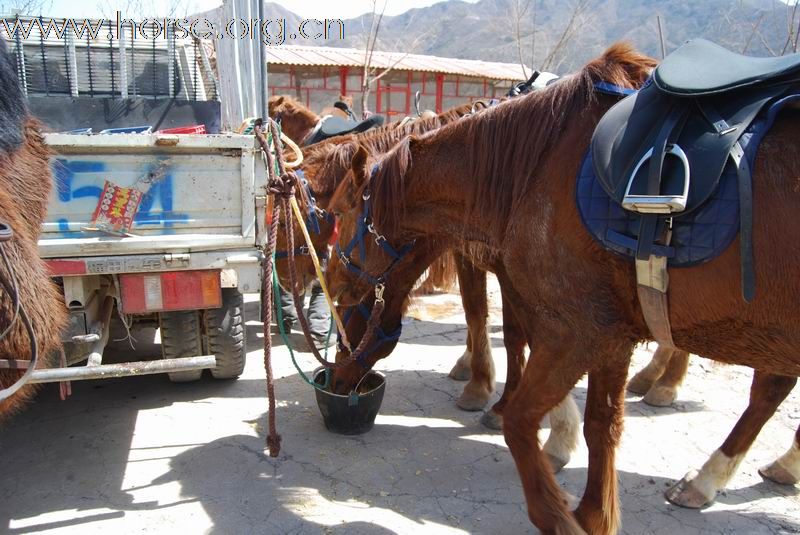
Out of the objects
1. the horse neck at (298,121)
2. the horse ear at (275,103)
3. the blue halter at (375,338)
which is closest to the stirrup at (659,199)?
the blue halter at (375,338)

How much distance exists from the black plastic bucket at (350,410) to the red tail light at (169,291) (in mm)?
912

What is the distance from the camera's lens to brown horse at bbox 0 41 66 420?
1862 millimetres

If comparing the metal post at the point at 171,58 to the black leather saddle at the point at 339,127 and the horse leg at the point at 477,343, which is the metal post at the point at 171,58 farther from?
the horse leg at the point at 477,343

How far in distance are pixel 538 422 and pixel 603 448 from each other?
48 cm

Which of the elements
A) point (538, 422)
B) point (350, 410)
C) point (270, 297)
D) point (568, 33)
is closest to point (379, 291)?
point (270, 297)

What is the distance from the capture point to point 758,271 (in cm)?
185

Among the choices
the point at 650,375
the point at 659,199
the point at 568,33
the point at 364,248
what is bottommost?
the point at 650,375

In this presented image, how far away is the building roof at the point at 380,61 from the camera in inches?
643

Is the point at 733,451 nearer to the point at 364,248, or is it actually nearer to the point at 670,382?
the point at 670,382

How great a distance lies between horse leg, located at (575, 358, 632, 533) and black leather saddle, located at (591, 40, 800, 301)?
0.88m

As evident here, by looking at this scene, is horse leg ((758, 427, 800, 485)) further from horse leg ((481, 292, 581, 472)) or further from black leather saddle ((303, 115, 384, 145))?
black leather saddle ((303, 115, 384, 145))

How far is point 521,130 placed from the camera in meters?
2.52

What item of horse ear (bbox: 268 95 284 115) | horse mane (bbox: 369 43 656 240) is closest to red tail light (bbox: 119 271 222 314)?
horse mane (bbox: 369 43 656 240)

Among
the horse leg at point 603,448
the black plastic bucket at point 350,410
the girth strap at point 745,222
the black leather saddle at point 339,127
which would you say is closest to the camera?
the girth strap at point 745,222
